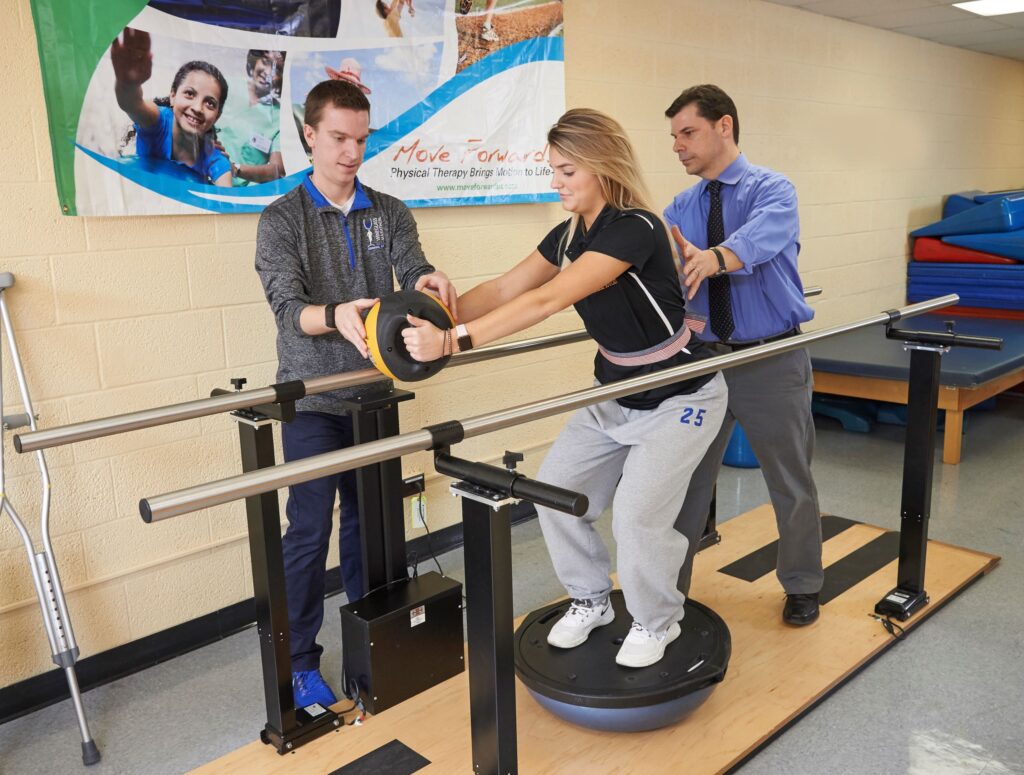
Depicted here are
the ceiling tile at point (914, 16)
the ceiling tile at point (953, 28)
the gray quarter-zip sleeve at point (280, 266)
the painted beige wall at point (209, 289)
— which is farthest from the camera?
the ceiling tile at point (953, 28)

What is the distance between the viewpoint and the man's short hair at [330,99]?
2602 millimetres

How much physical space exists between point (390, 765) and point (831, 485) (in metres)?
3.15

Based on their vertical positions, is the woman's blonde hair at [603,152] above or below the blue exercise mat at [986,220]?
above

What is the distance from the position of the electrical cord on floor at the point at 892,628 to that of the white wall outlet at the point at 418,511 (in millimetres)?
1803

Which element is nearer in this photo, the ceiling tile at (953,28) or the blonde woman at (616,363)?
the blonde woman at (616,363)

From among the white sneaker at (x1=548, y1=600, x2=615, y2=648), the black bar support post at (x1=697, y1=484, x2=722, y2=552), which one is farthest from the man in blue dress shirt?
the black bar support post at (x1=697, y1=484, x2=722, y2=552)

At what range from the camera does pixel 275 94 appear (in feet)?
10.4

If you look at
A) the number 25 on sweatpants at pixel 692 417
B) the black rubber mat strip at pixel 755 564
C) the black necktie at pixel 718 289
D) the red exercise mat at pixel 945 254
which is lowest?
the black rubber mat strip at pixel 755 564

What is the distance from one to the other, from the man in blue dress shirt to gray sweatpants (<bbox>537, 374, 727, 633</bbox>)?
1.49ft

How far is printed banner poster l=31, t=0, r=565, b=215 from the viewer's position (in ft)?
9.06

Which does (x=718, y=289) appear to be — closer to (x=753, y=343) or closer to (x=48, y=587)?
(x=753, y=343)

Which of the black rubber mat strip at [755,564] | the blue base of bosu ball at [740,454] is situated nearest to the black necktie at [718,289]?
the black rubber mat strip at [755,564]

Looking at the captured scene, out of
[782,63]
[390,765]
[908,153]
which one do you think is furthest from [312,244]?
[908,153]

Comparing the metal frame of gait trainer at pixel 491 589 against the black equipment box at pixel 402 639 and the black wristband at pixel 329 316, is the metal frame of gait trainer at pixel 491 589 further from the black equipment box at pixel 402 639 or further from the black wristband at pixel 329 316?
the black wristband at pixel 329 316
